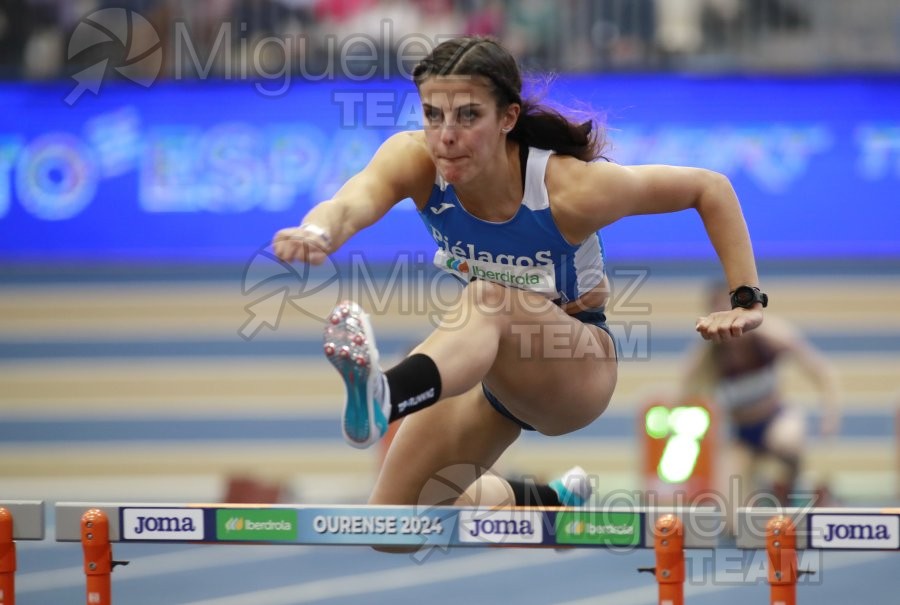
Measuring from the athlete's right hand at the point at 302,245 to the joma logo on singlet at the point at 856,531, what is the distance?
1.52 meters

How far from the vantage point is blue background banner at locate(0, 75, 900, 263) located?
7.56 metres

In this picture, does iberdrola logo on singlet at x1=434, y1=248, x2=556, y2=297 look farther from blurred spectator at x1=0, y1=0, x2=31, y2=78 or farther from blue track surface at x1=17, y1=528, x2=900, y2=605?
blurred spectator at x1=0, y1=0, x2=31, y2=78

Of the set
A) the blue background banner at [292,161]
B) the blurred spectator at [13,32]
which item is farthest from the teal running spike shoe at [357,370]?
the blurred spectator at [13,32]

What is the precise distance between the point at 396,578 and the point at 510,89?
3647mm

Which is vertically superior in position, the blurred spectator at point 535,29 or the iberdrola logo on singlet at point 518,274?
the blurred spectator at point 535,29

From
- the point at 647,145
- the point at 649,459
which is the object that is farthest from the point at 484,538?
the point at 647,145

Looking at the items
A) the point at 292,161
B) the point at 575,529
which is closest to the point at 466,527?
the point at 575,529

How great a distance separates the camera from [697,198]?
3326 millimetres

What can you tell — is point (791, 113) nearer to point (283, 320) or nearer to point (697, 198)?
point (283, 320)

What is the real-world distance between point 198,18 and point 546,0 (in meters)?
2.26

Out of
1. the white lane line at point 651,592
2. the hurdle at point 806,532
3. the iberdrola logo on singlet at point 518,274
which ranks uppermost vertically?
the iberdrola logo on singlet at point 518,274

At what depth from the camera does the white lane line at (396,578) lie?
18.4 feet

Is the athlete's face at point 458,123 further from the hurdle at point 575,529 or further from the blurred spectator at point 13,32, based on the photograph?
the blurred spectator at point 13,32

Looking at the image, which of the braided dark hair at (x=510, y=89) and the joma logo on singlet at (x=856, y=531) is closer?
the braided dark hair at (x=510, y=89)
